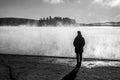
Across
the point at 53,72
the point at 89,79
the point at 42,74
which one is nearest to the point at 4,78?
the point at 42,74

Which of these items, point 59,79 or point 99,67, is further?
point 99,67

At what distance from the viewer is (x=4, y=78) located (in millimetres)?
7527

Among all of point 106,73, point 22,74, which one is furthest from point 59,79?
point 106,73

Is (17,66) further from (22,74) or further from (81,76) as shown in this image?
(81,76)

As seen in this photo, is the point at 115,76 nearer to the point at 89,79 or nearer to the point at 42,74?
the point at 89,79

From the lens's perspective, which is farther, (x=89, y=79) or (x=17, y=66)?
(x=17, y=66)

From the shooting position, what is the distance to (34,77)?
25.2 feet

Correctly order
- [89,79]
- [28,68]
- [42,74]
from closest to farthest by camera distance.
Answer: [89,79], [42,74], [28,68]

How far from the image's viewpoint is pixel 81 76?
7.65m

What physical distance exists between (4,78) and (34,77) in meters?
1.42

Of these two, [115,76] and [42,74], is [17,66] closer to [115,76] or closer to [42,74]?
[42,74]

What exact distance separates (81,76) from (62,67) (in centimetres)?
196

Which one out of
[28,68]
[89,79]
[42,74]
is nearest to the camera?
[89,79]

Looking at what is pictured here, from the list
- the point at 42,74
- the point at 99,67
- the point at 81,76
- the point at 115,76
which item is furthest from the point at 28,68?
the point at 115,76
